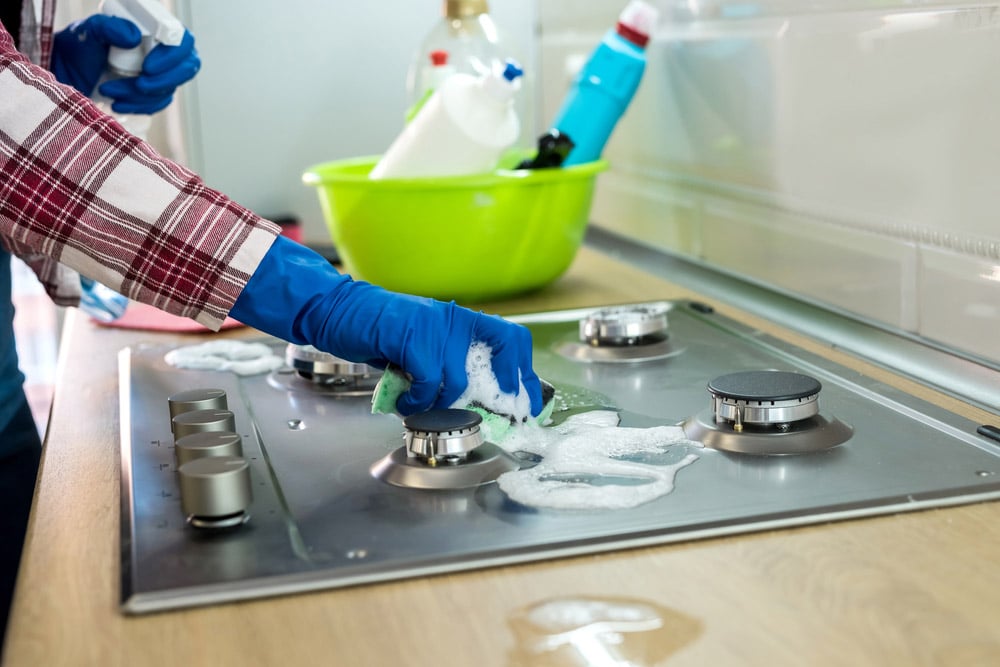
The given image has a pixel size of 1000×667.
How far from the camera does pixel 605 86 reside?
4.64 feet

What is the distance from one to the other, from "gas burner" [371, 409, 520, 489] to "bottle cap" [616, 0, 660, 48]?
0.76 meters

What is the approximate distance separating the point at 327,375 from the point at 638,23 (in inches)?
25.8

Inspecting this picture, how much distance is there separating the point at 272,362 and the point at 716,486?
0.54 metres

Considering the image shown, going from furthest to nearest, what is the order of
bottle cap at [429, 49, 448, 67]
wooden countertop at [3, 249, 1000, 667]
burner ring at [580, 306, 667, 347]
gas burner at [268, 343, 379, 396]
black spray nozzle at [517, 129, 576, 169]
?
bottle cap at [429, 49, 448, 67], black spray nozzle at [517, 129, 576, 169], burner ring at [580, 306, 667, 347], gas burner at [268, 343, 379, 396], wooden countertop at [3, 249, 1000, 667]

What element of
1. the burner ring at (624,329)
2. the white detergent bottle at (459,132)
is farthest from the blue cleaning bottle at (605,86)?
the burner ring at (624,329)

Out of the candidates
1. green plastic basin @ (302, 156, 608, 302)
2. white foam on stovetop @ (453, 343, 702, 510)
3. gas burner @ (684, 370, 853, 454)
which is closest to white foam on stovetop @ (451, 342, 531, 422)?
white foam on stovetop @ (453, 343, 702, 510)

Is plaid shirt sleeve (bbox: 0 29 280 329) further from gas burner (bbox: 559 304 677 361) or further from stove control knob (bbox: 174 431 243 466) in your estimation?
gas burner (bbox: 559 304 677 361)

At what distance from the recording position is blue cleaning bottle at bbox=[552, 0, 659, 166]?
1.40 meters

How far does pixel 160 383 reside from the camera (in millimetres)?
1049

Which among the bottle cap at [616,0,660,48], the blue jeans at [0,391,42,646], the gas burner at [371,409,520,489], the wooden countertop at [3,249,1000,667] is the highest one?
the bottle cap at [616,0,660,48]

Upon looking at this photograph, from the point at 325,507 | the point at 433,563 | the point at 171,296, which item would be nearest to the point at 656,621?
the point at 433,563

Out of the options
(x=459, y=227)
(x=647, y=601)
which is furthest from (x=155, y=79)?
(x=647, y=601)

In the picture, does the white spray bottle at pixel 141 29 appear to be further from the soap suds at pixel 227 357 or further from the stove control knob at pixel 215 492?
the stove control knob at pixel 215 492

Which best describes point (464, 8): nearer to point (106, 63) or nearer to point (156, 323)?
point (106, 63)
